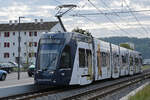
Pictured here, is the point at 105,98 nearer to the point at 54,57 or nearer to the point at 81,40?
the point at 54,57

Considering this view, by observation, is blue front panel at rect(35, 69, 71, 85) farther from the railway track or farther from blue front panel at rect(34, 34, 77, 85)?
the railway track

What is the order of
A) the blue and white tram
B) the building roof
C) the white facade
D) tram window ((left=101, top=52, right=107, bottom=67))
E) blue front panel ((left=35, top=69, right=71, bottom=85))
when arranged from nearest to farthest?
blue front panel ((left=35, top=69, right=71, bottom=85))
the blue and white tram
tram window ((left=101, top=52, right=107, bottom=67))
the building roof
the white facade

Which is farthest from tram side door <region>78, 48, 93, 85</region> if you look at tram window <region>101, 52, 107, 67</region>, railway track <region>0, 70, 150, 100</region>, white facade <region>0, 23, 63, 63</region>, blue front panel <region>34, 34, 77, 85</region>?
white facade <region>0, 23, 63, 63</region>

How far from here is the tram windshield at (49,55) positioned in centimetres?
2042

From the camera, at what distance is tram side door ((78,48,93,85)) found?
22.2 metres

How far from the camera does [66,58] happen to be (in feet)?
68.5

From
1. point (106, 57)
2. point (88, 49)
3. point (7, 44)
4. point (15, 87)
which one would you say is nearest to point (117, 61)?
point (106, 57)

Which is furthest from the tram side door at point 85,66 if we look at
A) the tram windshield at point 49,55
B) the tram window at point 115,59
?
the tram window at point 115,59

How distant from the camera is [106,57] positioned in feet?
97.1

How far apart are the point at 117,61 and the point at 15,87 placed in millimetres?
16153

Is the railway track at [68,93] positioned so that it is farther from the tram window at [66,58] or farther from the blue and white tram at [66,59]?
the tram window at [66,58]

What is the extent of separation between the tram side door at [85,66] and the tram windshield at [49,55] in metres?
1.84

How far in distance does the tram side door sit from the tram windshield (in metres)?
1.84

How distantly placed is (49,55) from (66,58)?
0.95 metres
